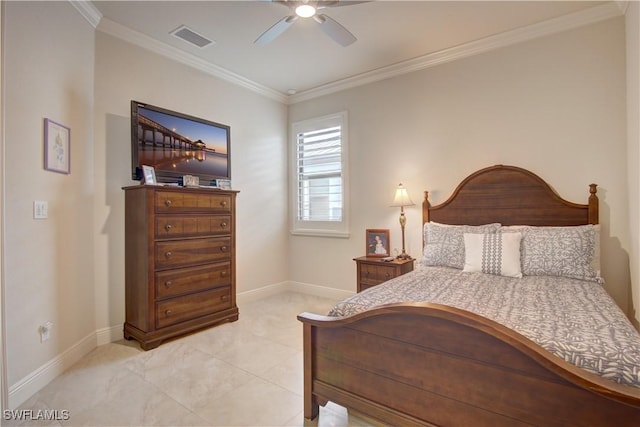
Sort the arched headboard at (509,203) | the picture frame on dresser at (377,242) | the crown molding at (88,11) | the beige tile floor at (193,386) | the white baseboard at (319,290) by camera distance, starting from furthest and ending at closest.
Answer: the white baseboard at (319,290)
the picture frame on dresser at (377,242)
the arched headboard at (509,203)
the crown molding at (88,11)
the beige tile floor at (193,386)

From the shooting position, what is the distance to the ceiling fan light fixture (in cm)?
218

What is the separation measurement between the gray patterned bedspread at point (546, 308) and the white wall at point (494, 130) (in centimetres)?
104

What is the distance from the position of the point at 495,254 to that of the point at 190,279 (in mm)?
2680

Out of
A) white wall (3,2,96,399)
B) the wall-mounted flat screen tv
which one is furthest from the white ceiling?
the wall-mounted flat screen tv

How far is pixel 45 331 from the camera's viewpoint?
86.7 inches

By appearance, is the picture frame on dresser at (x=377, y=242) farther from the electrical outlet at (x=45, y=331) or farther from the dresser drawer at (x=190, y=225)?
the electrical outlet at (x=45, y=331)

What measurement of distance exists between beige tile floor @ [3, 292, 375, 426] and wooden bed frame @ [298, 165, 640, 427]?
1.01 feet

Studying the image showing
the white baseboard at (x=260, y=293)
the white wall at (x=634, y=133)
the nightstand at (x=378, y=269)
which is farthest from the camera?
the white baseboard at (x=260, y=293)

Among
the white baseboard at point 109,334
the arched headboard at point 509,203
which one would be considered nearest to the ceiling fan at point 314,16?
the arched headboard at point 509,203

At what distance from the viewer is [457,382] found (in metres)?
1.40

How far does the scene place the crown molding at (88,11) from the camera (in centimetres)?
250

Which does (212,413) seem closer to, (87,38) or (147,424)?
(147,424)

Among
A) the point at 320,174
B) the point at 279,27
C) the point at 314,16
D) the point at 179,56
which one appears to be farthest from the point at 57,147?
the point at 320,174

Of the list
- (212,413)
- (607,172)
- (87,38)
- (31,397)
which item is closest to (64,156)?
(87,38)
